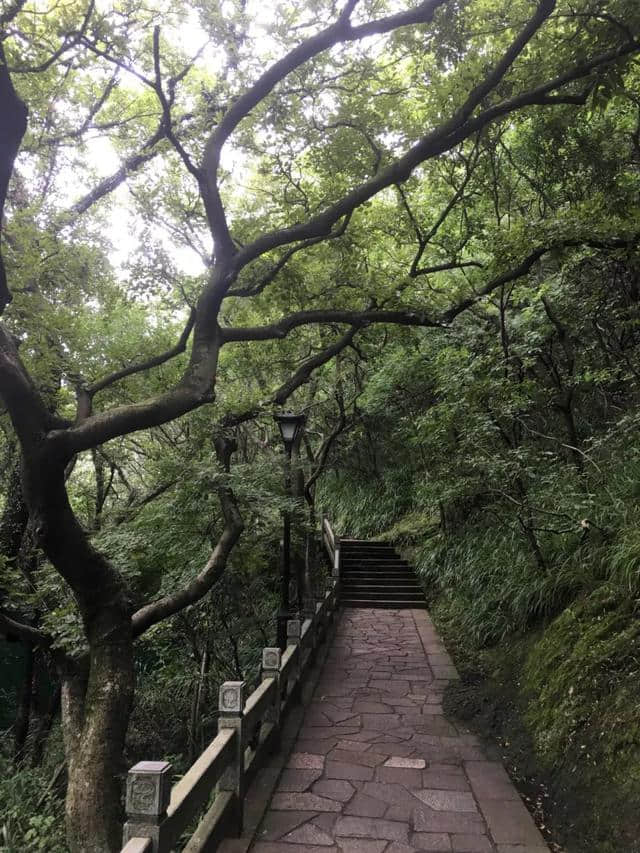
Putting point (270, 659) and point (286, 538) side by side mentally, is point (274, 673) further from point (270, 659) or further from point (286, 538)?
point (286, 538)

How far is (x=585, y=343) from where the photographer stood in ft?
26.9

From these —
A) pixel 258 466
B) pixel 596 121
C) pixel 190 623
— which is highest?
pixel 596 121

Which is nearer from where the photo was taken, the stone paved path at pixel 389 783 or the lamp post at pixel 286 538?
the stone paved path at pixel 389 783

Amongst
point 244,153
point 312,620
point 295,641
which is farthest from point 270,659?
point 244,153

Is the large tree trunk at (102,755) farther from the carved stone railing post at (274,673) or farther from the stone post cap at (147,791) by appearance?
the stone post cap at (147,791)

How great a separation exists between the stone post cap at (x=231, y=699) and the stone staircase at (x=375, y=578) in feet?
29.7

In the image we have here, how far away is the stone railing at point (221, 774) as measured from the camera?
2646 millimetres

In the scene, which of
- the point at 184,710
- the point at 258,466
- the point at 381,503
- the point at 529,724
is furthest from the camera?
the point at 381,503

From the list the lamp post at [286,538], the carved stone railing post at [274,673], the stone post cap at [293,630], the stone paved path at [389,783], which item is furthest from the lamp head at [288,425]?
the stone paved path at [389,783]

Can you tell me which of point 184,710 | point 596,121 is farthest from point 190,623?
point 596,121

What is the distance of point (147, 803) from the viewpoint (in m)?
2.64

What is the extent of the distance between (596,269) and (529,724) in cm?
579

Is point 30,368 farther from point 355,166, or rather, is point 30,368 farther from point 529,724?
point 529,724

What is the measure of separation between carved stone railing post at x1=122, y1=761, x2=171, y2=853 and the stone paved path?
1347 millimetres
